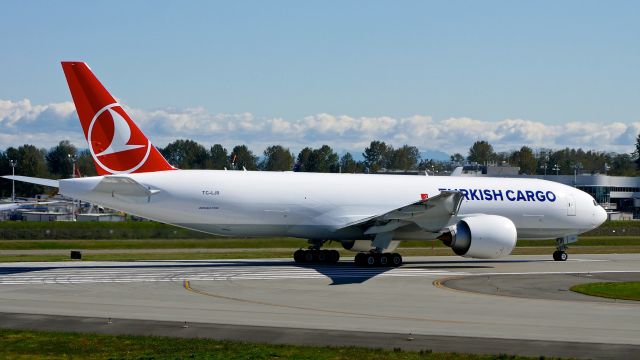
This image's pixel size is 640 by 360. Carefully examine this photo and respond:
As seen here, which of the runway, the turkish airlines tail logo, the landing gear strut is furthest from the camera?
the landing gear strut

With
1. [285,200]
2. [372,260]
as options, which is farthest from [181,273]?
[372,260]

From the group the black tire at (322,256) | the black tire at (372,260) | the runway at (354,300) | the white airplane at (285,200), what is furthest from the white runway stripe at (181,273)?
the black tire at (322,256)

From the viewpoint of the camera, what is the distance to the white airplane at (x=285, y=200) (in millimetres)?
36250

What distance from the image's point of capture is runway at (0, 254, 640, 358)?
20953 mm

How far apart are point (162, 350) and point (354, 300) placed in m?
9.80

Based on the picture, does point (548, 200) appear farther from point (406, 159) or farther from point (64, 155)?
point (406, 159)

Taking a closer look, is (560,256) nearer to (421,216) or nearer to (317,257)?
(421,216)

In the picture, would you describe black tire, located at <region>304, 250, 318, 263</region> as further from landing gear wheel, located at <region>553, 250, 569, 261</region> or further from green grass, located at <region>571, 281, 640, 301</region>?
landing gear wheel, located at <region>553, 250, 569, 261</region>

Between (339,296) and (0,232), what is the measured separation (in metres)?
43.2

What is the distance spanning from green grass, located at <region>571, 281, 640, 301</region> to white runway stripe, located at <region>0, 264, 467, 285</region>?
629 centimetres

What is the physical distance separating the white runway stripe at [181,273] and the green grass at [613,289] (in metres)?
6.29

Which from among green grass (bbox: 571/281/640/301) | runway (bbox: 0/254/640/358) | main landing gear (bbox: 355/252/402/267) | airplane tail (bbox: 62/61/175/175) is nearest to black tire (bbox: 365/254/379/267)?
main landing gear (bbox: 355/252/402/267)

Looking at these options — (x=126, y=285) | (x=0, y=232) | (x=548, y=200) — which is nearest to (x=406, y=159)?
(x=0, y=232)

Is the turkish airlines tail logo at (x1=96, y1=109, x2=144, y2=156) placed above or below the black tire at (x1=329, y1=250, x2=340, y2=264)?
above
